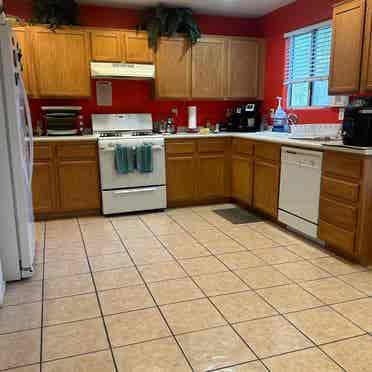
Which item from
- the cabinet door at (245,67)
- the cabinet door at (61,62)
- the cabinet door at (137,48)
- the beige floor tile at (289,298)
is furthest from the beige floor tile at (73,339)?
the cabinet door at (245,67)

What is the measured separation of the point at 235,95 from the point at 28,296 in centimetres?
362

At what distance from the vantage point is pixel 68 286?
2.59 meters

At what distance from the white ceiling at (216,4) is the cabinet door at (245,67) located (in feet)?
1.24

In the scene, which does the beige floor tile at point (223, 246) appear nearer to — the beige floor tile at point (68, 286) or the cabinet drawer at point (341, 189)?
the cabinet drawer at point (341, 189)

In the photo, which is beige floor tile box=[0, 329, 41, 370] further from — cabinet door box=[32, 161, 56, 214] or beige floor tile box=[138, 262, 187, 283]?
cabinet door box=[32, 161, 56, 214]

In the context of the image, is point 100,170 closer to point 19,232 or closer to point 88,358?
point 19,232

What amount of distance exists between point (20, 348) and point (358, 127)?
2.68 m

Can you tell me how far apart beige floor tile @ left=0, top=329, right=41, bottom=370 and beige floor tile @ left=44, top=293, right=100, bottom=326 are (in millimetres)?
135

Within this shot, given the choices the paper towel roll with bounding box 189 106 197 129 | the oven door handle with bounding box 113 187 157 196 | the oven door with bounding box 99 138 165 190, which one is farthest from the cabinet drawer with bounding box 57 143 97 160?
the paper towel roll with bounding box 189 106 197 129

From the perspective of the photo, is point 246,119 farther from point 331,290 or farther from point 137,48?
point 331,290

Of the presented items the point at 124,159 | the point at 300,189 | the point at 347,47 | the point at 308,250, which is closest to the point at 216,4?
the point at 347,47

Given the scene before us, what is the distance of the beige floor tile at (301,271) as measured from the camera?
2693 mm

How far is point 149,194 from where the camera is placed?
14.3 feet

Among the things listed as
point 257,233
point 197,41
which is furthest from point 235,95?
point 257,233
